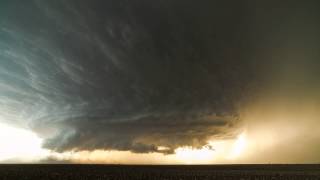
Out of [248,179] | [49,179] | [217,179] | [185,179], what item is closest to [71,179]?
[49,179]

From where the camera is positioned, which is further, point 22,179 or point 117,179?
point 117,179

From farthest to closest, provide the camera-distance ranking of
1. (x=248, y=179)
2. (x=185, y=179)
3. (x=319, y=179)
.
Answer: (x=185, y=179)
(x=248, y=179)
(x=319, y=179)

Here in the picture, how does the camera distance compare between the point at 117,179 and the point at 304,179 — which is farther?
the point at 117,179

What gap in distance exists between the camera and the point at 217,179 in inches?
3772

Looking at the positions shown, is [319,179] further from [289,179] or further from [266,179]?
[266,179]

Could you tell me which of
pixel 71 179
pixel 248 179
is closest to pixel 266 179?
pixel 248 179

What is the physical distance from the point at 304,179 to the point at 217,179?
21772mm

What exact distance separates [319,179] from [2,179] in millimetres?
79138

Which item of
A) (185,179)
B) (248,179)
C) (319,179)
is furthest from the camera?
(185,179)

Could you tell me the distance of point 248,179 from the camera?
95375mm

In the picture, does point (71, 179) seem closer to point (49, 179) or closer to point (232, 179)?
point (49, 179)

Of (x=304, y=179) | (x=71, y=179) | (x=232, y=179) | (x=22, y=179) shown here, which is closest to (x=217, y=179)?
(x=232, y=179)

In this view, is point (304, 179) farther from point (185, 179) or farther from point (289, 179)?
point (185, 179)

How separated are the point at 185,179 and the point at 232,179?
13.4 m
